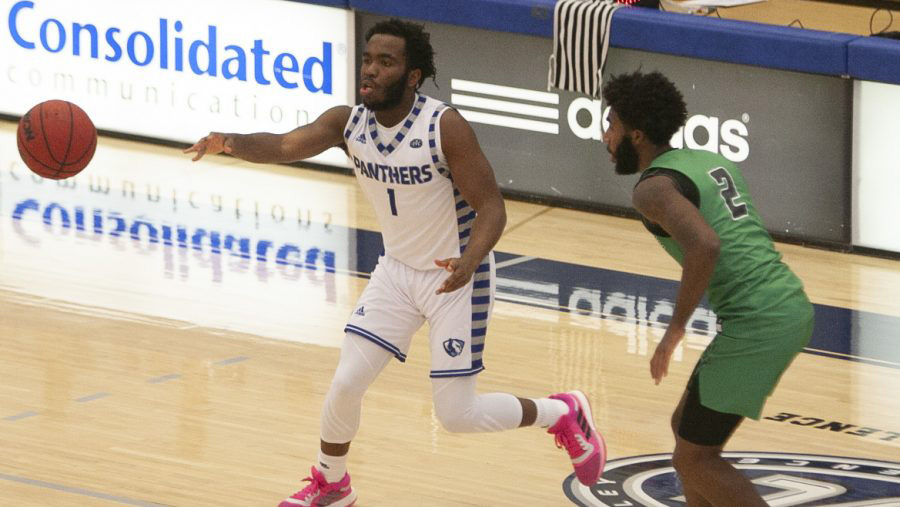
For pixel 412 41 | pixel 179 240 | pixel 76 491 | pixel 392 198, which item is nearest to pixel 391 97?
pixel 412 41

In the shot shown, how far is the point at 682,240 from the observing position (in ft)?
17.9

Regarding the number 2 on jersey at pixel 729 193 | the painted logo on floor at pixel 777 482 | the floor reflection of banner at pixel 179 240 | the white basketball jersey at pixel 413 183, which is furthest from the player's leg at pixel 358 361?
the floor reflection of banner at pixel 179 240

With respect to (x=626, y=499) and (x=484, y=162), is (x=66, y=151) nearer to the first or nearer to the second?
(x=484, y=162)

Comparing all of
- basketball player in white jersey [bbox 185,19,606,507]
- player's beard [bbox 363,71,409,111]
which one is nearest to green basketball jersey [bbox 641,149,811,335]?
basketball player in white jersey [bbox 185,19,606,507]

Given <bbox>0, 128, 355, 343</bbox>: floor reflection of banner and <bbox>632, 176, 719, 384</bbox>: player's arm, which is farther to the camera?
<bbox>0, 128, 355, 343</bbox>: floor reflection of banner

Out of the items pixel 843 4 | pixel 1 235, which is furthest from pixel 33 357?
pixel 843 4

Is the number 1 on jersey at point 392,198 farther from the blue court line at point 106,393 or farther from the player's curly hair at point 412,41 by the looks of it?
the blue court line at point 106,393

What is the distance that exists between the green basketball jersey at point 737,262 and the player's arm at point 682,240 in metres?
0.11

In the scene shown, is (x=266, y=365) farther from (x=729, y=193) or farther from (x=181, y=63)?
(x=181, y=63)

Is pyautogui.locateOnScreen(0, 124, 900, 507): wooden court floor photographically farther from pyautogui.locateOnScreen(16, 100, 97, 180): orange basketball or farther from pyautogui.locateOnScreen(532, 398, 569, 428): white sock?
pyautogui.locateOnScreen(16, 100, 97, 180): orange basketball

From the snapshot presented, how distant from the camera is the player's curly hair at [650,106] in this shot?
573 cm

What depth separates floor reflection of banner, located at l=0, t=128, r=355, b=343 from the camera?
9680mm

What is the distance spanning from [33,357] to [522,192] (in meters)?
4.28

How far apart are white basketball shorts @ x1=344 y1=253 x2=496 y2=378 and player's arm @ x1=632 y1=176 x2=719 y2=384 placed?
1069mm
